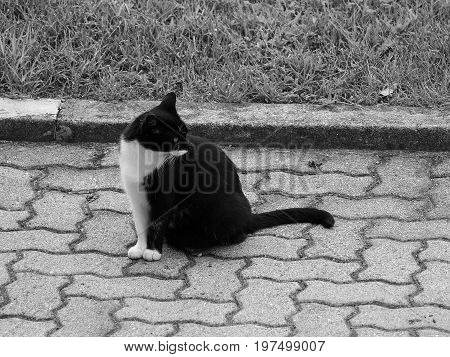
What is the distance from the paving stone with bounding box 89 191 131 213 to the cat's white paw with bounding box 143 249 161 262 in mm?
432

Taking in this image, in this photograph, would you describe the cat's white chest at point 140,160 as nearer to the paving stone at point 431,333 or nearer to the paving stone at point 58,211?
the paving stone at point 58,211

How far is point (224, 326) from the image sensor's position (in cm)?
327

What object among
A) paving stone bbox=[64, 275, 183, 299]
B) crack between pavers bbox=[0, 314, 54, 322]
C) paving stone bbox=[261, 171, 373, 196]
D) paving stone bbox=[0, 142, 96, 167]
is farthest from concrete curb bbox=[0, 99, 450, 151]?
crack between pavers bbox=[0, 314, 54, 322]

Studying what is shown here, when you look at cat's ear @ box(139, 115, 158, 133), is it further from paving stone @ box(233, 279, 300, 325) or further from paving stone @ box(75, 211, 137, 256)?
paving stone @ box(233, 279, 300, 325)

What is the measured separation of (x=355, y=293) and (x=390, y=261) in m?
0.31

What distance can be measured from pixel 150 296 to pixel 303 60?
207 cm

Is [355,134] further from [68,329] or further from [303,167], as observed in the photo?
[68,329]

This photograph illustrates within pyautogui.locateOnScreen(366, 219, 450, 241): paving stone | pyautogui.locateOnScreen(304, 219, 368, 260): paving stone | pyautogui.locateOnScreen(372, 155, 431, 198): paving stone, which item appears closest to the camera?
pyautogui.locateOnScreen(304, 219, 368, 260): paving stone

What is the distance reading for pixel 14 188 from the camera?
4262mm

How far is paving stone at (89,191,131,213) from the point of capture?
413cm

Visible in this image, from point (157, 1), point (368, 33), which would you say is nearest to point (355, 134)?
point (368, 33)

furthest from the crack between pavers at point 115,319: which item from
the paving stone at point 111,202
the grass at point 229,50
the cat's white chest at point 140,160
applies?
the grass at point 229,50

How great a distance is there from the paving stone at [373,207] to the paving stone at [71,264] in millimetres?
1058

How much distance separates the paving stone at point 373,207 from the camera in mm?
4090
